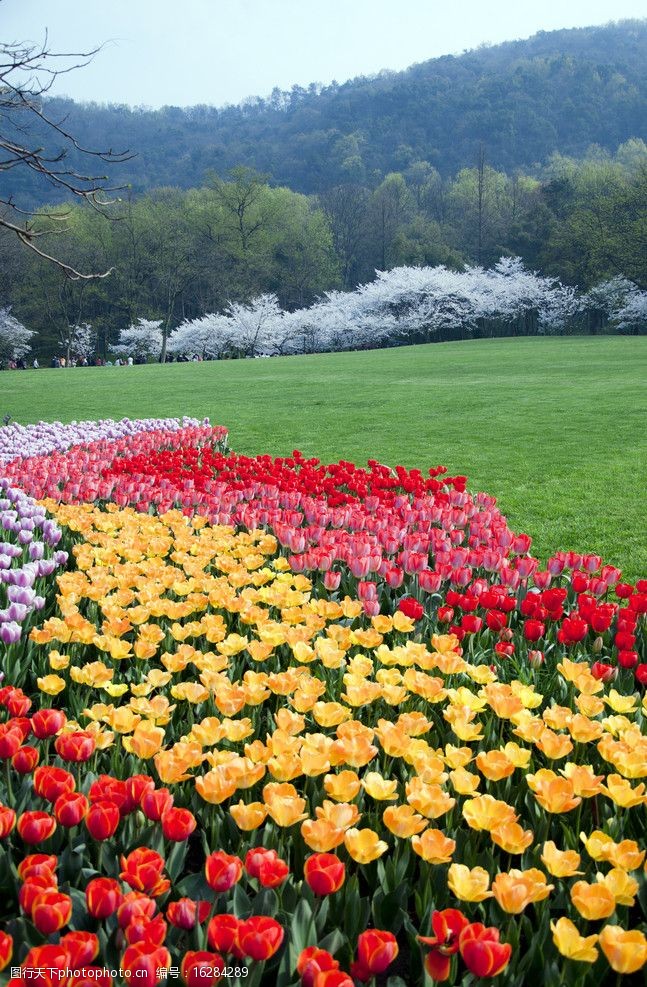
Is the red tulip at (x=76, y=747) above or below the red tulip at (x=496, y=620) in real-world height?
above

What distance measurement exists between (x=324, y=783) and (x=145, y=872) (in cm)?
56

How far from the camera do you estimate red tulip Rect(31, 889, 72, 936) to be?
1.43 metres

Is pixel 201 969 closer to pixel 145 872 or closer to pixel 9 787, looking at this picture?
pixel 145 872

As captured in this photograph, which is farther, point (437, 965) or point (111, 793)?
point (111, 793)

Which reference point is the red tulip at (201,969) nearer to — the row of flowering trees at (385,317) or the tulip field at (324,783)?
the tulip field at (324,783)

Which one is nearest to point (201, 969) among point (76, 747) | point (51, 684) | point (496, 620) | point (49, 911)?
point (49, 911)

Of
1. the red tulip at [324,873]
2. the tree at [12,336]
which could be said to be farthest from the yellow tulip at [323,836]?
the tree at [12,336]

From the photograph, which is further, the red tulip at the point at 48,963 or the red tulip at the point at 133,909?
the red tulip at the point at 133,909

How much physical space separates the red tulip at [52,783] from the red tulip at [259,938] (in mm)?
683

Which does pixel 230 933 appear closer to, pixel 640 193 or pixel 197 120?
pixel 640 193

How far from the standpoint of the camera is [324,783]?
1984mm

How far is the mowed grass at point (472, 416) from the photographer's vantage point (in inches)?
Answer: 284

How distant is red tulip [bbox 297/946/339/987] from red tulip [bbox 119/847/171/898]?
1.19 ft

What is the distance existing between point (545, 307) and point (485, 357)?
82.0 ft
